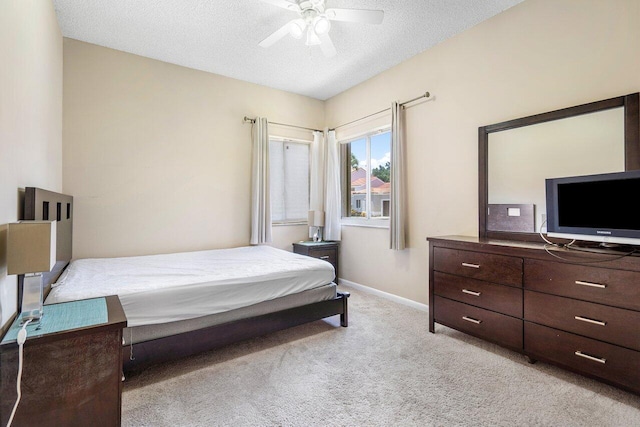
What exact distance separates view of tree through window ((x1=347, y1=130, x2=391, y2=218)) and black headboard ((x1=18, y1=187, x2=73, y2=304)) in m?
3.24

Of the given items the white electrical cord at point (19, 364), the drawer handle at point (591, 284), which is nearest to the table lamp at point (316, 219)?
the drawer handle at point (591, 284)

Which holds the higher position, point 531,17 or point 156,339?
point 531,17

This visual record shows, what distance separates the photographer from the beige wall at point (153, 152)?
316cm

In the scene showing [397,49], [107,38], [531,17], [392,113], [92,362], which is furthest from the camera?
[392,113]

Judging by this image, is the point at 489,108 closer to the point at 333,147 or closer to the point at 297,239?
the point at 333,147

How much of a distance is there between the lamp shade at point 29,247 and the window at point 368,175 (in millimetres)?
3283

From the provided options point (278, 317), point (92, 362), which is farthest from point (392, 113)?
point (92, 362)

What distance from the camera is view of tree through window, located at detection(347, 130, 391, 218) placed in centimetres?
401

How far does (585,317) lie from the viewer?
1858 mm

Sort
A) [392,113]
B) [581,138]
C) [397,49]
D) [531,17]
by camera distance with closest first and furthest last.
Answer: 1. [581,138]
2. [531,17]
3. [397,49]
4. [392,113]

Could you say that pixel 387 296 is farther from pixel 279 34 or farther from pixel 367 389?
pixel 279 34

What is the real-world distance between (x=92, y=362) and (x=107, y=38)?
126 inches

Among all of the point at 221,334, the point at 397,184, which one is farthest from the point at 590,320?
the point at 221,334

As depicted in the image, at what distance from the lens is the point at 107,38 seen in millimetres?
3078
